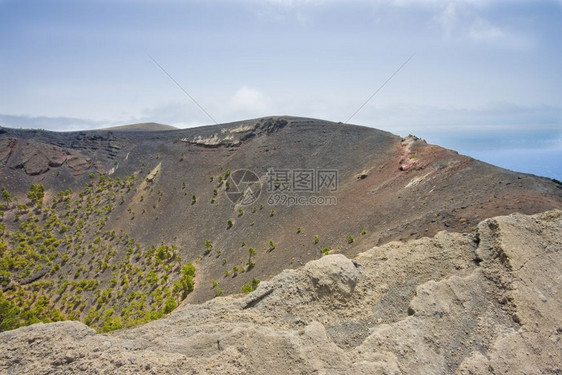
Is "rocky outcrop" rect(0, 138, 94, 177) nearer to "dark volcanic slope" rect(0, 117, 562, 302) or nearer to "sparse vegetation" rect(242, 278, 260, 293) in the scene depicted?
"dark volcanic slope" rect(0, 117, 562, 302)

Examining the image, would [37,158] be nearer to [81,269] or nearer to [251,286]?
[81,269]

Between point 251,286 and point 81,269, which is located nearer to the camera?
point 251,286

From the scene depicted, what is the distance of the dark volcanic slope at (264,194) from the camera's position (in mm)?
20016

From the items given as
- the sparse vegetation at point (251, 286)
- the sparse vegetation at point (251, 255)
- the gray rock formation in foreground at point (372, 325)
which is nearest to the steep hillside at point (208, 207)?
the sparse vegetation at point (251, 255)

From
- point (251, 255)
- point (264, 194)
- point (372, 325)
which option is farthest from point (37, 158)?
point (372, 325)

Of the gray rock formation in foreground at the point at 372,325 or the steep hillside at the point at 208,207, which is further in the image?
the steep hillside at the point at 208,207

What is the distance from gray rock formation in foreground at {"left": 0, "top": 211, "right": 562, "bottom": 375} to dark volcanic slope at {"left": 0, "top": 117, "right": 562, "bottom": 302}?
3.63 meters

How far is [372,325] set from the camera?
9578 mm

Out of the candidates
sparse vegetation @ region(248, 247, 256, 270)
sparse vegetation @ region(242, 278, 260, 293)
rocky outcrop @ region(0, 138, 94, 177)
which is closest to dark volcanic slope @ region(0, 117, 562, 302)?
rocky outcrop @ region(0, 138, 94, 177)

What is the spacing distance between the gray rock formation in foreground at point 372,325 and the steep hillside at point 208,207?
3898 mm

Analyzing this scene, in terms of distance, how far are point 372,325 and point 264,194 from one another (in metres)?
29.5

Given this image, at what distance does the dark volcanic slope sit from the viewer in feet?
65.7

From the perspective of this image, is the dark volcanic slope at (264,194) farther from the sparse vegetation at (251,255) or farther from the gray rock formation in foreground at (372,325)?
the gray rock formation in foreground at (372,325)

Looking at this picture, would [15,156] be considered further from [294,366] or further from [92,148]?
[294,366]
